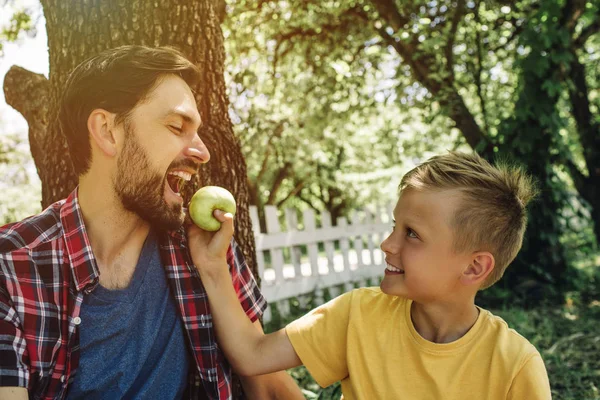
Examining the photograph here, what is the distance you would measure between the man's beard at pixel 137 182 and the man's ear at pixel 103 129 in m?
0.05

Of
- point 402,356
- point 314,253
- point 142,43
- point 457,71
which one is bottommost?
point 314,253

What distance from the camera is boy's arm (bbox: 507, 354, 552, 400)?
68.2 inches

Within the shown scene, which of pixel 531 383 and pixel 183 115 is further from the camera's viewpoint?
pixel 183 115

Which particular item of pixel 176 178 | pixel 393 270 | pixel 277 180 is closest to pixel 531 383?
pixel 393 270

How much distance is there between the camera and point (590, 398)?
11.8 ft

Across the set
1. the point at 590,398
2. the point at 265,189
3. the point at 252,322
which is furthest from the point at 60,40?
the point at 265,189

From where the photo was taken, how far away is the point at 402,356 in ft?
6.43

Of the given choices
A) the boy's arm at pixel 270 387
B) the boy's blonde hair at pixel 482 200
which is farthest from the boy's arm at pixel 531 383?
the boy's arm at pixel 270 387

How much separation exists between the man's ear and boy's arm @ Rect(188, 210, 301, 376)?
43 cm

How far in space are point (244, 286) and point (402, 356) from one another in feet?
2.12

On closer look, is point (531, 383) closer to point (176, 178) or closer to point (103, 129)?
point (176, 178)

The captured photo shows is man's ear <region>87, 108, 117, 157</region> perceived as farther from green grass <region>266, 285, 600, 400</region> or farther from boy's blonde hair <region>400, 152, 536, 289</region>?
green grass <region>266, 285, 600, 400</region>

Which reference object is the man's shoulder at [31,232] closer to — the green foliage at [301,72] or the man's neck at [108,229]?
the man's neck at [108,229]

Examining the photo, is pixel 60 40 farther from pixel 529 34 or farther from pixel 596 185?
pixel 596 185
